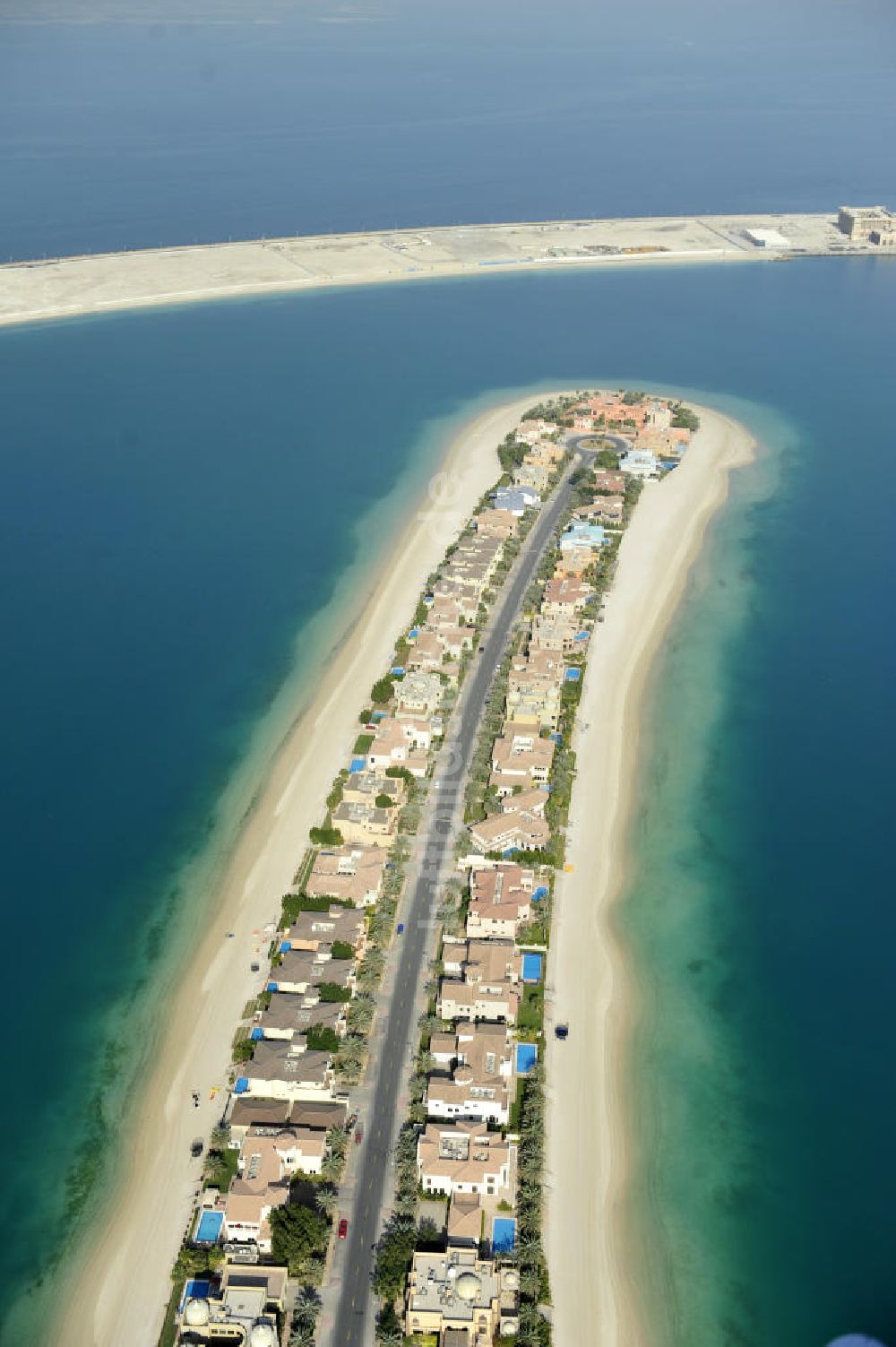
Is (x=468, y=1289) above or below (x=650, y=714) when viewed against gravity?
below

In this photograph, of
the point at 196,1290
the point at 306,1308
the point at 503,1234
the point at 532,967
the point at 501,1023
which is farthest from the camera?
the point at 532,967

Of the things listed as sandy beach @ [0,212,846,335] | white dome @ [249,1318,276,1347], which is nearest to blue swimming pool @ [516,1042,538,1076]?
white dome @ [249,1318,276,1347]

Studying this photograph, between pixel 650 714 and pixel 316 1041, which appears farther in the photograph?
pixel 650 714

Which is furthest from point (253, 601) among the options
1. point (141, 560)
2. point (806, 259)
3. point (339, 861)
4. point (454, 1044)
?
point (806, 259)

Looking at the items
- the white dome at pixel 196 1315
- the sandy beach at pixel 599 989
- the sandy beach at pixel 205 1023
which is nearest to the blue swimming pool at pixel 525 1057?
the sandy beach at pixel 599 989

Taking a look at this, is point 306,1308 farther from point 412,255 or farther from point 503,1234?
point 412,255

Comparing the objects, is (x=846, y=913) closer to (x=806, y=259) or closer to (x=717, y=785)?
(x=717, y=785)

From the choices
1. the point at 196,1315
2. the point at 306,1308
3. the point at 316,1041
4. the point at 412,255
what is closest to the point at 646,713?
the point at 316,1041
